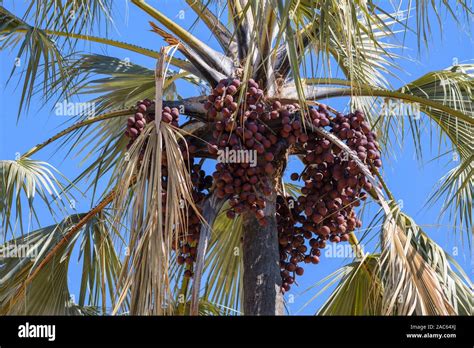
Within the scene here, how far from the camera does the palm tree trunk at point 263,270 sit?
5.99 meters

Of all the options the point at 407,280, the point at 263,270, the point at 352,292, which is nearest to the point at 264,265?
the point at 263,270

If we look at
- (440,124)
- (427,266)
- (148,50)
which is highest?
(148,50)

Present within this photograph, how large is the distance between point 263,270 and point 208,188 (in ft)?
2.18

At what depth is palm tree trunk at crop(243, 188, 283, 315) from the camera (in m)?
5.99

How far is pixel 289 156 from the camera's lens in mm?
6367

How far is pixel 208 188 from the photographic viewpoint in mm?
6074

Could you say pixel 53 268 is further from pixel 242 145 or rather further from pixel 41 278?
pixel 242 145

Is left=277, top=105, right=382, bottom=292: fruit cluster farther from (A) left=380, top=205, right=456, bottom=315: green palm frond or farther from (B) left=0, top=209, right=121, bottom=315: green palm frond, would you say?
(B) left=0, top=209, right=121, bottom=315: green palm frond

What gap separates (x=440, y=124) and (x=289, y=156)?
1299 millimetres

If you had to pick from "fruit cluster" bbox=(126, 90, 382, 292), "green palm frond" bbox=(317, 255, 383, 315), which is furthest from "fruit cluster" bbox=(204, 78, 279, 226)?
"green palm frond" bbox=(317, 255, 383, 315)

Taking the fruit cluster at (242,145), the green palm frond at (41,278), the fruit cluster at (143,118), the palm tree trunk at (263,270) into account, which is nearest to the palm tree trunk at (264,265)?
the palm tree trunk at (263,270)
